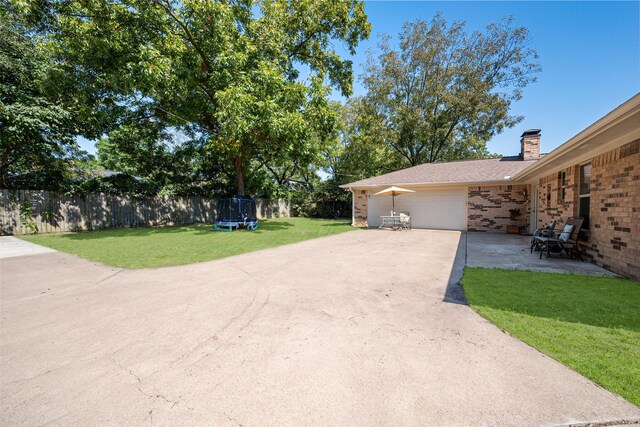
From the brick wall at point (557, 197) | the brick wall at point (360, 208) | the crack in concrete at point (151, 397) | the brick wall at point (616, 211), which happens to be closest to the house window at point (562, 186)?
the brick wall at point (557, 197)

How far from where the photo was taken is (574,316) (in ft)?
10.5

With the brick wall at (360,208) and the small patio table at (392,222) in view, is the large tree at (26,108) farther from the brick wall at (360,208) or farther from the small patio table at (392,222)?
the small patio table at (392,222)

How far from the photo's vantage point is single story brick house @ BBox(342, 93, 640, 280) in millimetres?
4844

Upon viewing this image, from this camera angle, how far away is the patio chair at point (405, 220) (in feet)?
45.0

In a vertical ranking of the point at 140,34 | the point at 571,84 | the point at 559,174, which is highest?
the point at 140,34

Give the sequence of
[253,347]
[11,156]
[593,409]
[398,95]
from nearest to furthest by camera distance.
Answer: [593,409]
[253,347]
[11,156]
[398,95]

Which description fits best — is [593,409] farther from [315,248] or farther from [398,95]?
[398,95]

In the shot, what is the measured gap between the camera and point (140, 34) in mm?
11070

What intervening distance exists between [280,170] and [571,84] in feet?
73.7

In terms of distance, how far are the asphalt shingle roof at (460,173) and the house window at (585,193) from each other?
179 inches

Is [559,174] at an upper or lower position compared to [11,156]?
lower

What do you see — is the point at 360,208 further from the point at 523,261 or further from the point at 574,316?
the point at 574,316

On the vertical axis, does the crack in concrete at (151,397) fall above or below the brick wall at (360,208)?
below

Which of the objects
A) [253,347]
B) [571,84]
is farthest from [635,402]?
[571,84]
